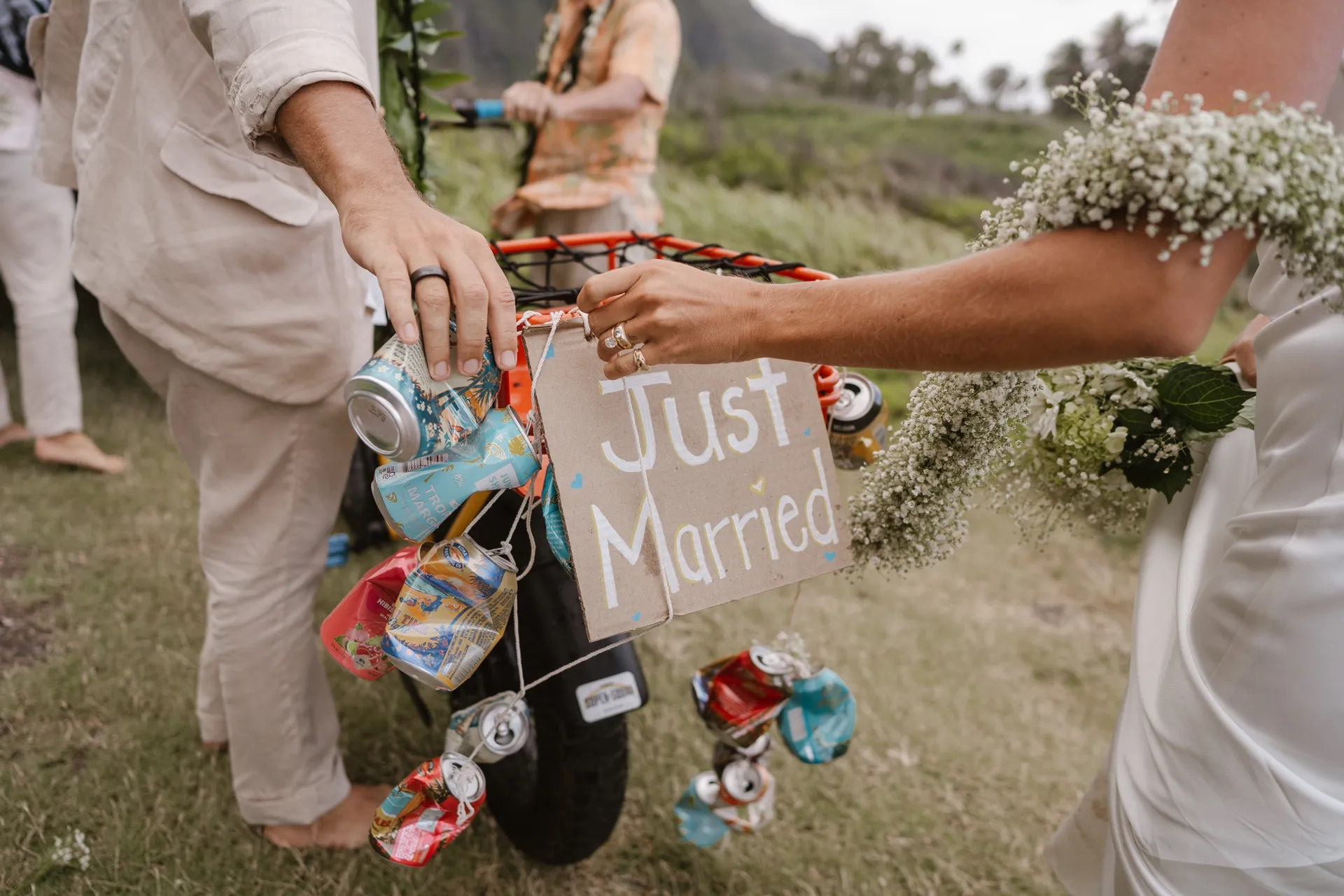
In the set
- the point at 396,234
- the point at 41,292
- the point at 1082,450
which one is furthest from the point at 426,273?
the point at 41,292

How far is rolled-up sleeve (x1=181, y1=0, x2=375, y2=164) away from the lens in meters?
0.98

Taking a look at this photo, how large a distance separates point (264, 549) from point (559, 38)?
2.13 m

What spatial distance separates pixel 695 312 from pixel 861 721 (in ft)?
5.51

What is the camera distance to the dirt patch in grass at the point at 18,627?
2.09 m

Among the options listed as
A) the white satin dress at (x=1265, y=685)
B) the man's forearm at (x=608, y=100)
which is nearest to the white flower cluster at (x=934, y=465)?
the white satin dress at (x=1265, y=685)

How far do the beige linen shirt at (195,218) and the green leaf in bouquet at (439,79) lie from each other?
0.98 meters

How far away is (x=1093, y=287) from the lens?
2.48ft

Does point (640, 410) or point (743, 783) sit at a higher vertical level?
point (640, 410)

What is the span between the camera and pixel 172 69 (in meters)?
1.20

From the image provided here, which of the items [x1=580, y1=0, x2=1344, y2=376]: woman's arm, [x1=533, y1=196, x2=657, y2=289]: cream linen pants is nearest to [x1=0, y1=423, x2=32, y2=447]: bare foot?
[x1=533, y1=196, x2=657, y2=289]: cream linen pants

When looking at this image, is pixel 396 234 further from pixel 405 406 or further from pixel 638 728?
pixel 638 728

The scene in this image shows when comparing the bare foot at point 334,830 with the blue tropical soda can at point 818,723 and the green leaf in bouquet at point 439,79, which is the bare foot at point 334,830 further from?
the green leaf in bouquet at point 439,79

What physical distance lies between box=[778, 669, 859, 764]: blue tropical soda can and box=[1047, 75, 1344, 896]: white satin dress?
42cm

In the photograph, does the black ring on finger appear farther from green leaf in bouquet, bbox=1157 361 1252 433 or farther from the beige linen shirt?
green leaf in bouquet, bbox=1157 361 1252 433
